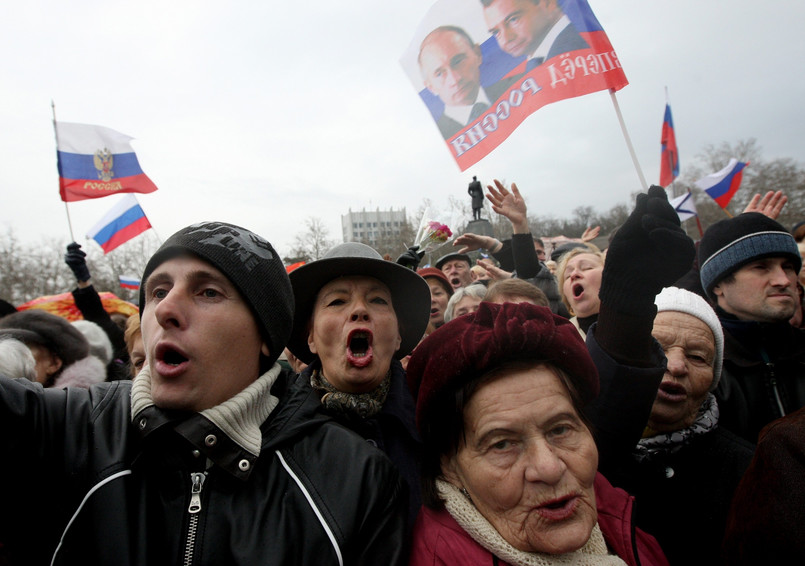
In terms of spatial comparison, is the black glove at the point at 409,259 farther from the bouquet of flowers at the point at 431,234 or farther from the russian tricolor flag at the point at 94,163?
the russian tricolor flag at the point at 94,163

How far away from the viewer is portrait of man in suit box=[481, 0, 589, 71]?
2734mm

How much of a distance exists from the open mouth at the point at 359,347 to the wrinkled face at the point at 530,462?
2.10 feet

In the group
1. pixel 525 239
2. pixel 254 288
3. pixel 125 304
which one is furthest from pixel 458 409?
pixel 125 304

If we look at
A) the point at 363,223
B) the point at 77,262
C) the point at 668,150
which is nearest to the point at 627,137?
the point at 77,262

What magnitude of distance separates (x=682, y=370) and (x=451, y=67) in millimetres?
2301

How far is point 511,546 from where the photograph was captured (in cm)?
127

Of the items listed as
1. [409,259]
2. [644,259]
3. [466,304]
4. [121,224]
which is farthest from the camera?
[121,224]

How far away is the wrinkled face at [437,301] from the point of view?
4.46 m

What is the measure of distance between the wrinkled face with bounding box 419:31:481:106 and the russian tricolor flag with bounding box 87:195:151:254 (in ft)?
18.5

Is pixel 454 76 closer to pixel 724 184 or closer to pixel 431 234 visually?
pixel 431 234

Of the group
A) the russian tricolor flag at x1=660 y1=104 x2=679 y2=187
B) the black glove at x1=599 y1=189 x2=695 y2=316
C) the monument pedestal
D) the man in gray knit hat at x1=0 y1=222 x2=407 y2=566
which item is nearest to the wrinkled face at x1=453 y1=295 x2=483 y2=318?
the black glove at x1=599 y1=189 x2=695 y2=316

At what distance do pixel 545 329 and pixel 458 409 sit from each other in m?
0.36

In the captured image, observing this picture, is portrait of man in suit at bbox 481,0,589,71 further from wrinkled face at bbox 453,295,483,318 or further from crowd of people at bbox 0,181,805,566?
wrinkled face at bbox 453,295,483,318

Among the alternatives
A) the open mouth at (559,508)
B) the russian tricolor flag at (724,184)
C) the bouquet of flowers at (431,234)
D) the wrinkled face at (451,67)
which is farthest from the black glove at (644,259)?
the russian tricolor flag at (724,184)
